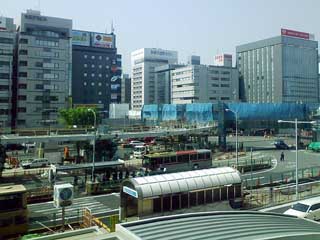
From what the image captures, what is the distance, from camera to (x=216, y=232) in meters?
11.2

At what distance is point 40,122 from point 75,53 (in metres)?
50.2

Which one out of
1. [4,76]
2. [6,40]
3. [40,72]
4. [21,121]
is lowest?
[21,121]

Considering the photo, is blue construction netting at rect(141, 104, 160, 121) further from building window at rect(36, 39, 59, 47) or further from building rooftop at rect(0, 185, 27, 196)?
building rooftop at rect(0, 185, 27, 196)

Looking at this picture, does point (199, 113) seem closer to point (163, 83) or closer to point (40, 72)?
point (40, 72)

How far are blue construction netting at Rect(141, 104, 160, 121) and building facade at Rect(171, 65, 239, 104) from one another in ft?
191

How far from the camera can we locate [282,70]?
510 feet

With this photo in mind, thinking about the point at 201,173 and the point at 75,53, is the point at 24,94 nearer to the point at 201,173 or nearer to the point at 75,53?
the point at 75,53

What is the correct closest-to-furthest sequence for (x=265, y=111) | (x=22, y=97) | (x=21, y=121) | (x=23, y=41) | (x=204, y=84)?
(x=265, y=111)
(x=21, y=121)
(x=22, y=97)
(x=23, y=41)
(x=204, y=84)

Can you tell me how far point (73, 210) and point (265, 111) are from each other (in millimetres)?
51796

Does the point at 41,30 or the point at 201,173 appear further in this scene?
the point at 41,30

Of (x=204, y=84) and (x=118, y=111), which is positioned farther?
(x=204, y=84)

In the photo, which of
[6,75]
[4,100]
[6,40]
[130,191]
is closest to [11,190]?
[130,191]

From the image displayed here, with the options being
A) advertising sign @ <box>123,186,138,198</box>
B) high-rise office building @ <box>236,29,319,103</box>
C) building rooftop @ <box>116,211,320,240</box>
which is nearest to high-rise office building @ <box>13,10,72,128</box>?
advertising sign @ <box>123,186,138,198</box>

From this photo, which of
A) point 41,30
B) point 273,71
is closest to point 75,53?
point 41,30
